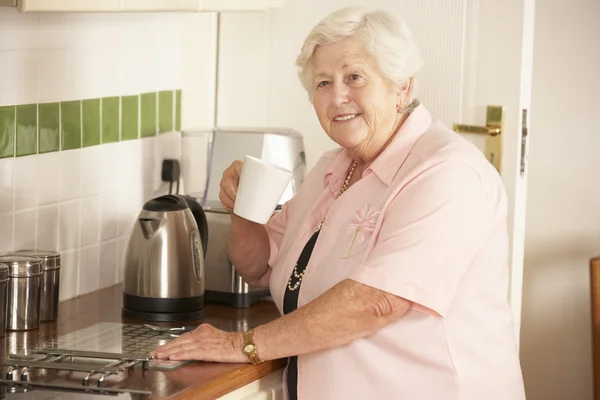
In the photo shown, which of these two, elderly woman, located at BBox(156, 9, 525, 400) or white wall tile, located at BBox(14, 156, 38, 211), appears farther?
white wall tile, located at BBox(14, 156, 38, 211)

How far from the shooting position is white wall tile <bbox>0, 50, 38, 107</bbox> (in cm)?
201

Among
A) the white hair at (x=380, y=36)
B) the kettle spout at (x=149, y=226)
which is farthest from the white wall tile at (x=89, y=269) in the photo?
the white hair at (x=380, y=36)

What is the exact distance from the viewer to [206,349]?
1.73 m

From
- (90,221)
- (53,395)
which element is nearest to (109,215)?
(90,221)

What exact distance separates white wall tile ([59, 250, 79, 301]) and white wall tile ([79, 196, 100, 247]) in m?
0.04

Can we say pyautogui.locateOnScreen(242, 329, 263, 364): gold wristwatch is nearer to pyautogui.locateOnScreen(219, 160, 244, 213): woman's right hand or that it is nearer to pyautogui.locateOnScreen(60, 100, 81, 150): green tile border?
pyautogui.locateOnScreen(219, 160, 244, 213): woman's right hand

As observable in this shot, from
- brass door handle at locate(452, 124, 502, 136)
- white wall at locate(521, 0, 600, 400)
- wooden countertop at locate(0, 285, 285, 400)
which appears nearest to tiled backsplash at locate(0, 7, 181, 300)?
wooden countertop at locate(0, 285, 285, 400)

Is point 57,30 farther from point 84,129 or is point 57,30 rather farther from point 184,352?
point 184,352

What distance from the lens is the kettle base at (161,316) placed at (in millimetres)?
2045

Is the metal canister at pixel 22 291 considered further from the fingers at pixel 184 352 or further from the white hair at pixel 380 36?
the white hair at pixel 380 36

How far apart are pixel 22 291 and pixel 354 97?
0.73 metres

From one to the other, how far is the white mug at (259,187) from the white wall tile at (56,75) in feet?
1.89

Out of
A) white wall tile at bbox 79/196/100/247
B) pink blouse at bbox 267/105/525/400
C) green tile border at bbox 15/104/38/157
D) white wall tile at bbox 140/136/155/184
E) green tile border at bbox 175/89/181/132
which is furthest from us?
green tile border at bbox 175/89/181/132

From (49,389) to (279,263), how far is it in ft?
1.81
